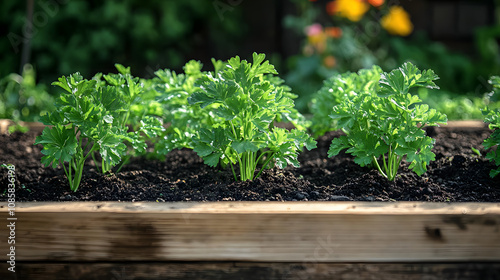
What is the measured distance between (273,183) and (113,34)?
3.67 m

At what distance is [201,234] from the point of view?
4.63ft

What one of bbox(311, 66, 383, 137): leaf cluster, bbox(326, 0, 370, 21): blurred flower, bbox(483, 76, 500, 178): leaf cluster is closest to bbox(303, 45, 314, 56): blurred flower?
bbox(326, 0, 370, 21): blurred flower

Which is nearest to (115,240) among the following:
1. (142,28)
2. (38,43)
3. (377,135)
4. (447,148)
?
(377,135)

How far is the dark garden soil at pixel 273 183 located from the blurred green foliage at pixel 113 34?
2929 mm

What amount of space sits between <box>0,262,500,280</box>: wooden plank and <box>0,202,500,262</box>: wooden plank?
0.02 meters

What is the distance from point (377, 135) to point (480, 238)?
46cm

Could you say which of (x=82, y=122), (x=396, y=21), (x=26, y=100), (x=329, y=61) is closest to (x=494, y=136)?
(x=82, y=122)

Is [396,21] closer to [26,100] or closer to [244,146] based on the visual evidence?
[26,100]

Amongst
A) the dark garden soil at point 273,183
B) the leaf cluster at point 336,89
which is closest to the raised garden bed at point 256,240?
the dark garden soil at point 273,183

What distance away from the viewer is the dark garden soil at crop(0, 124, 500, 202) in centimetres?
163

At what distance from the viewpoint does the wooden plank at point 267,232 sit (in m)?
1.39

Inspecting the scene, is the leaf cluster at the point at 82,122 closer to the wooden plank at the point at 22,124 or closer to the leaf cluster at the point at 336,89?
the leaf cluster at the point at 336,89

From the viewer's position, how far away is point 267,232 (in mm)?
1404

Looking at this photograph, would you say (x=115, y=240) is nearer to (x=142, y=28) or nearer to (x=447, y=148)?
(x=447, y=148)
